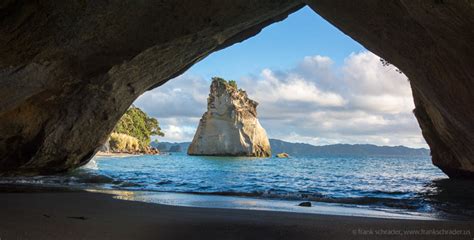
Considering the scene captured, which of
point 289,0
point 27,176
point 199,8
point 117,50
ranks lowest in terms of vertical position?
point 27,176

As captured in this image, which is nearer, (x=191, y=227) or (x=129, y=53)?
(x=191, y=227)

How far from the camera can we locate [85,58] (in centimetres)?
1104

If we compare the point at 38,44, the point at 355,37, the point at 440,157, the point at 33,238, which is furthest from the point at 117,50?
the point at 440,157

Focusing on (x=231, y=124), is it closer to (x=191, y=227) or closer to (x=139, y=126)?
(x=139, y=126)

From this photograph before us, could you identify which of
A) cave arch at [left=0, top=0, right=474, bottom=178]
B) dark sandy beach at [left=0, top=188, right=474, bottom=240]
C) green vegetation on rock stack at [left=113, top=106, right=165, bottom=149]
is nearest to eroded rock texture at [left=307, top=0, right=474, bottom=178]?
cave arch at [left=0, top=0, right=474, bottom=178]

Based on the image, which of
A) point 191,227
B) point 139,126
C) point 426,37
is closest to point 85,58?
point 191,227

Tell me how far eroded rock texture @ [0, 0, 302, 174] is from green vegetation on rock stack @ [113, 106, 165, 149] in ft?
269

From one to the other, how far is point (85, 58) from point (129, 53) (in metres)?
1.31

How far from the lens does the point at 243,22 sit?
481 inches

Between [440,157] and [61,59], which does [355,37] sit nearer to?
[61,59]

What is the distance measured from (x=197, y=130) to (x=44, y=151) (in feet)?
265

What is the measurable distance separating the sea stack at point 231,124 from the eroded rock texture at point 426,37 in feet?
251

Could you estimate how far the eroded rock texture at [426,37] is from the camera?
4879 mm

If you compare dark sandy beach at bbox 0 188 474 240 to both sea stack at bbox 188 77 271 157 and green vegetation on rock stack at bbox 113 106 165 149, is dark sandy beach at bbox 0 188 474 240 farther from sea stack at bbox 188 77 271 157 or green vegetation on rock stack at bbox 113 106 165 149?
green vegetation on rock stack at bbox 113 106 165 149
